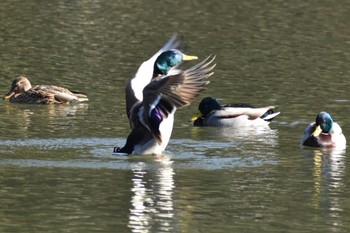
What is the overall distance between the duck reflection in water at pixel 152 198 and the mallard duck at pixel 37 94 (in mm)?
6253

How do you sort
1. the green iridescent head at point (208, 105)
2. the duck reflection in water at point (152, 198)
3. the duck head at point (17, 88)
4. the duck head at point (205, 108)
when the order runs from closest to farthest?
the duck reflection in water at point (152, 198), the duck head at point (205, 108), the green iridescent head at point (208, 105), the duck head at point (17, 88)

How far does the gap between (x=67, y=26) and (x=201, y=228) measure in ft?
66.8

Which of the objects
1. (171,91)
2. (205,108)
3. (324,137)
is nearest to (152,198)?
(171,91)

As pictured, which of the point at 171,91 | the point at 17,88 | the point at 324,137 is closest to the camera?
the point at 171,91

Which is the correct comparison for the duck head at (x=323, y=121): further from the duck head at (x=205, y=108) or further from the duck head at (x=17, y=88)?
the duck head at (x=17, y=88)

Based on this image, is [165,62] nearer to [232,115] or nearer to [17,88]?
[232,115]

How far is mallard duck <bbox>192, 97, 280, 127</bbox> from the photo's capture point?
20.7m

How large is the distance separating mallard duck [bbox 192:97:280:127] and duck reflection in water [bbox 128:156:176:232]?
13.1 ft

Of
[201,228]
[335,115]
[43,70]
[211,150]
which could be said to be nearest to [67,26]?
[43,70]

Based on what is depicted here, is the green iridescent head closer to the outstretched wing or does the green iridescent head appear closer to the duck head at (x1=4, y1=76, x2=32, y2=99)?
the duck head at (x1=4, y1=76, x2=32, y2=99)

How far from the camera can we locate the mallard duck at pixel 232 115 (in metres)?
20.7

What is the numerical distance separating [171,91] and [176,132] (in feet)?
11.4

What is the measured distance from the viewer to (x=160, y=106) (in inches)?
645

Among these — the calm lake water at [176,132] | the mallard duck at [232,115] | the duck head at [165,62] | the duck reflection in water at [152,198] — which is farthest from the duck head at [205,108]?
the duck reflection in water at [152,198]
